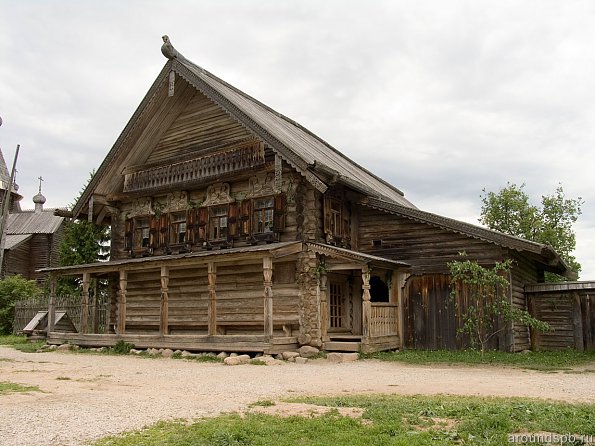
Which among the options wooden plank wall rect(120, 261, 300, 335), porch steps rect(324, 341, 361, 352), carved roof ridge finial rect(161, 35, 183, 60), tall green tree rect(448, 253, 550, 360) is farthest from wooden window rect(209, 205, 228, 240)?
tall green tree rect(448, 253, 550, 360)

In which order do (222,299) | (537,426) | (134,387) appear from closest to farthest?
(537,426), (134,387), (222,299)

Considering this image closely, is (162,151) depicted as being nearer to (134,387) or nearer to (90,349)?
(90,349)

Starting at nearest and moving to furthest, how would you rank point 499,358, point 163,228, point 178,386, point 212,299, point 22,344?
1. point 178,386
2. point 499,358
3. point 212,299
4. point 163,228
5. point 22,344

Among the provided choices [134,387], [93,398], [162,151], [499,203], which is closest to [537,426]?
[93,398]

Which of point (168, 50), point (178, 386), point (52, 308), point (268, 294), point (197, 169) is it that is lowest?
point (178, 386)

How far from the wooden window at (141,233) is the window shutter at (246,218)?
5.52m

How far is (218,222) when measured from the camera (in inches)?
909

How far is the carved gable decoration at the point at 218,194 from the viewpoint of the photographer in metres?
22.7

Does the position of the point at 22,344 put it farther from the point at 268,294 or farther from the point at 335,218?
the point at 335,218

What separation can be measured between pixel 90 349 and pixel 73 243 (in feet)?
48.0

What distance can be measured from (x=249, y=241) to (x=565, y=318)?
11.7 metres

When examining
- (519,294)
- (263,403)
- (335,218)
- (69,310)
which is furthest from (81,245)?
(263,403)

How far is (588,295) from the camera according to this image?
68.1 feet

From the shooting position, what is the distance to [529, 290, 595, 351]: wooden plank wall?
20766mm
